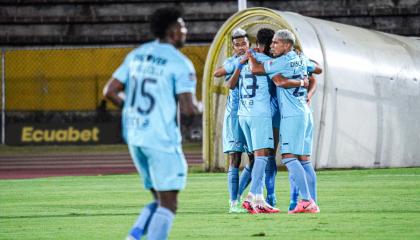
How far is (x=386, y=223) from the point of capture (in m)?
11.1

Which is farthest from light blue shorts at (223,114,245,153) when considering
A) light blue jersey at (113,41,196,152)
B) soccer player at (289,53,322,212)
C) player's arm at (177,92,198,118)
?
player's arm at (177,92,198,118)

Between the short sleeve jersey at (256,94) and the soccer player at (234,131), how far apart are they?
269 mm

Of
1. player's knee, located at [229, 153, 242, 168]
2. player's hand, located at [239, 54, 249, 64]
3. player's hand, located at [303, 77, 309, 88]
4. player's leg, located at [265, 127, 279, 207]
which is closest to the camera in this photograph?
player's hand, located at [303, 77, 309, 88]

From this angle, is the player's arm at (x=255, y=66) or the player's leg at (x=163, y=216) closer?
the player's leg at (x=163, y=216)

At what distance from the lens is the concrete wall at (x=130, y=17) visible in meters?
34.8

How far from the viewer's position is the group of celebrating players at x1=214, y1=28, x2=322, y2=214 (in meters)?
12.2

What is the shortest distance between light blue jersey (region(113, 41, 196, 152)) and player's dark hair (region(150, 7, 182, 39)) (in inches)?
4.5

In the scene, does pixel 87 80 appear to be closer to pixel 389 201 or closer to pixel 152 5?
pixel 152 5

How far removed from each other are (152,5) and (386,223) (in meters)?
25.4

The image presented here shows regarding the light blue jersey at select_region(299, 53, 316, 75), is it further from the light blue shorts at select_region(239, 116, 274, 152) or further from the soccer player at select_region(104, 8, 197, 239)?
the soccer player at select_region(104, 8, 197, 239)

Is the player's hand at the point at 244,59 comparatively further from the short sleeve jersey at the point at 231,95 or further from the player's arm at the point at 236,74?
the short sleeve jersey at the point at 231,95

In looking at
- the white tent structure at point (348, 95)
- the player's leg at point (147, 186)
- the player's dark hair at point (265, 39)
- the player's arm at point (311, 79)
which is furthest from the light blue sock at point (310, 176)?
the white tent structure at point (348, 95)

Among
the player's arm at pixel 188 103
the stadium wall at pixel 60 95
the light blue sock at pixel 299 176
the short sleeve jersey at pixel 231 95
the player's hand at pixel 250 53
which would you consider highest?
the player's arm at pixel 188 103

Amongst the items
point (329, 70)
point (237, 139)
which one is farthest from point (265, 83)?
point (329, 70)
